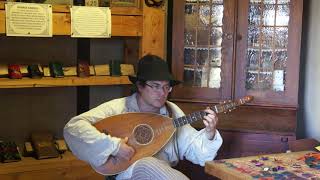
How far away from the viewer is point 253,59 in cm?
309

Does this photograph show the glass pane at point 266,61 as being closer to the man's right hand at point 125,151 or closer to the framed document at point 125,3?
the framed document at point 125,3

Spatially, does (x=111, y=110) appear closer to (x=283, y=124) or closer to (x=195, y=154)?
(x=195, y=154)

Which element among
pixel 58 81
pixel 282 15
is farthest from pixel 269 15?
pixel 58 81

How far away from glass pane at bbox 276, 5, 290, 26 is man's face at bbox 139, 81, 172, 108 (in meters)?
0.97

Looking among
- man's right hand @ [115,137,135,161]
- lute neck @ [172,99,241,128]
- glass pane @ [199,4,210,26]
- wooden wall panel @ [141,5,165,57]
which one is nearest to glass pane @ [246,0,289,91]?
glass pane @ [199,4,210,26]

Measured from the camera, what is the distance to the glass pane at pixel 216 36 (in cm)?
312

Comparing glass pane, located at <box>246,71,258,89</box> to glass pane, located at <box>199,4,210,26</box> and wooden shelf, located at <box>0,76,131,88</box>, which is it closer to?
glass pane, located at <box>199,4,210,26</box>

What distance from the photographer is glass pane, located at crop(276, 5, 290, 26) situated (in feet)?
9.95

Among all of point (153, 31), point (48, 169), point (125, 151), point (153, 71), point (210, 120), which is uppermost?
point (153, 31)

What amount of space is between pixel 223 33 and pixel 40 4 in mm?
1155

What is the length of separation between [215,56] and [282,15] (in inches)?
19.4

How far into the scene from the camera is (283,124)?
10.1ft

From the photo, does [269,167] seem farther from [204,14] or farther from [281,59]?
[204,14]

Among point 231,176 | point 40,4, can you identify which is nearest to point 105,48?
point 40,4
